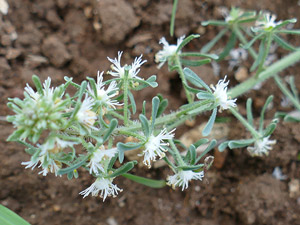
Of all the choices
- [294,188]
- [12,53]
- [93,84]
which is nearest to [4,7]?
[12,53]

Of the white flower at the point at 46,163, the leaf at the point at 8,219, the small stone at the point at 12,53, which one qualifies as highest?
the small stone at the point at 12,53

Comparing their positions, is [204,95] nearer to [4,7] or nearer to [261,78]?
[261,78]

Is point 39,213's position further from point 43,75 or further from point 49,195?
point 43,75

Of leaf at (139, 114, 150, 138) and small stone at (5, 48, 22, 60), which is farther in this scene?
small stone at (5, 48, 22, 60)

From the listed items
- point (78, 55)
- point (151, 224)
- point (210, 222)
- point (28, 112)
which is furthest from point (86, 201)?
point (28, 112)

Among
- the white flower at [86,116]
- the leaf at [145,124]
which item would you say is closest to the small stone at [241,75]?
the leaf at [145,124]

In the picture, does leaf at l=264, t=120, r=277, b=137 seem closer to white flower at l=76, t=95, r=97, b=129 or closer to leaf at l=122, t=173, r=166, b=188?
leaf at l=122, t=173, r=166, b=188

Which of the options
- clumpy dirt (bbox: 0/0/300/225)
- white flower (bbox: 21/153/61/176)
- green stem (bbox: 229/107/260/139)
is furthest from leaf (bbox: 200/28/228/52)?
white flower (bbox: 21/153/61/176)

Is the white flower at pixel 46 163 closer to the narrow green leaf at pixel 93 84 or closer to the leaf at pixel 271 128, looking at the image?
the narrow green leaf at pixel 93 84
